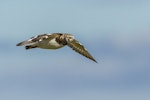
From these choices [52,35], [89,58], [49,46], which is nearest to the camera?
[49,46]

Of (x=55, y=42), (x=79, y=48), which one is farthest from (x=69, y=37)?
(x=55, y=42)

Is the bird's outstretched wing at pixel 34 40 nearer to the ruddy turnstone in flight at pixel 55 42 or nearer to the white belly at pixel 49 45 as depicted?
the ruddy turnstone in flight at pixel 55 42

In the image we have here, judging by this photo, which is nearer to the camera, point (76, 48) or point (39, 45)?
point (39, 45)

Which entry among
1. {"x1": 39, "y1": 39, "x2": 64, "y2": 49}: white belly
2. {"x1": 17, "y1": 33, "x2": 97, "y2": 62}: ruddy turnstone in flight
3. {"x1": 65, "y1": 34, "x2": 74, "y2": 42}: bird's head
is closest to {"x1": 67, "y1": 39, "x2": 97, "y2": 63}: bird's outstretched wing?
{"x1": 17, "y1": 33, "x2": 97, "y2": 62}: ruddy turnstone in flight

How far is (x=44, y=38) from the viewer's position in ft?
42.2

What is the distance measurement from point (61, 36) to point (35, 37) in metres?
1.03

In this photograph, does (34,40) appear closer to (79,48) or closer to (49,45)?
(49,45)

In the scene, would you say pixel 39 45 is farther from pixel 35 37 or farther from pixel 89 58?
pixel 89 58

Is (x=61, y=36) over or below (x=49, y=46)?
over

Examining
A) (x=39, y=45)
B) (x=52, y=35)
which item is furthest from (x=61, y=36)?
(x=39, y=45)

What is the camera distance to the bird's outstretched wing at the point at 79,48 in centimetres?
1403

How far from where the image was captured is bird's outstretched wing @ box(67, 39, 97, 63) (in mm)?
14030

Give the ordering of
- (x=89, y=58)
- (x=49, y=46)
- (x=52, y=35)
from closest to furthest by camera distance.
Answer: (x=49, y=46) → (x=52, y=35) → (x=89, y=58)

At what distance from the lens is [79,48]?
14312 mm
